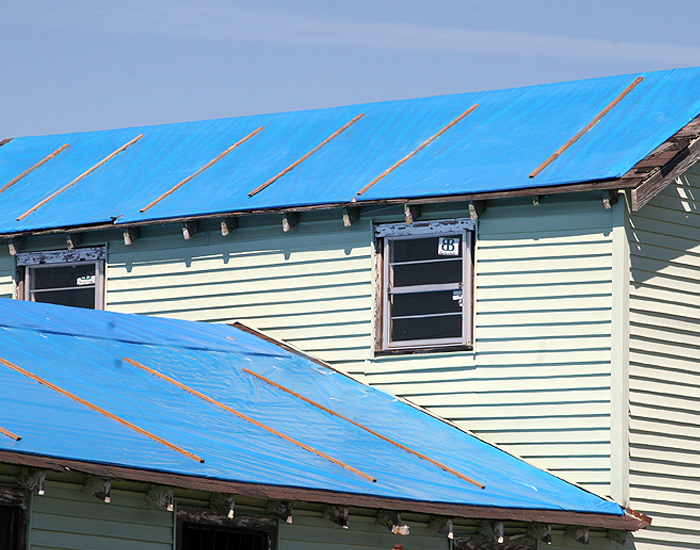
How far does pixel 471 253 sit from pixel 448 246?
38 cm

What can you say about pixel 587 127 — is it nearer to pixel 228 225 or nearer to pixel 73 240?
pixel 228 225

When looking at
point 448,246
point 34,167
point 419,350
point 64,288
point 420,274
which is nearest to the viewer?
point 419,350

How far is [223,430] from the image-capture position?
1266 cm

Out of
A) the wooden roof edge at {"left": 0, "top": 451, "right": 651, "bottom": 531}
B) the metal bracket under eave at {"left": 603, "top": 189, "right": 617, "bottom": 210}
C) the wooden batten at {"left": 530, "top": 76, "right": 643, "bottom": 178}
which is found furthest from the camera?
the wooden batten at {"left": 530, "top": 76, "right": 643, "bottom": 178}

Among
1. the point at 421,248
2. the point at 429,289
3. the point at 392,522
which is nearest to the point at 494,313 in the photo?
the point at 429,289

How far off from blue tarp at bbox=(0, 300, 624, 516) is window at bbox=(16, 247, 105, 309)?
2631mm

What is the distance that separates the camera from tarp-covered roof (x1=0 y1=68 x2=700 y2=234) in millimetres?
16266

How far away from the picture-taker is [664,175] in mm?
15422

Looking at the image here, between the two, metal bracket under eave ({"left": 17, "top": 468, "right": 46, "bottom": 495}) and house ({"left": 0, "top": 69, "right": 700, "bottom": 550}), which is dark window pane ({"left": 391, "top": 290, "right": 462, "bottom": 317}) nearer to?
house ({"left": 0, "top": 69, "right": 700, "bottom": 550})

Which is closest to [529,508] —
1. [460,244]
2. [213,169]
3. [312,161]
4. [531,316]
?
[531,316]

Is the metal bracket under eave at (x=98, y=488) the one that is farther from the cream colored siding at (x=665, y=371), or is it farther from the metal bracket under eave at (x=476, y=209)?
the cream colored siding at (x=665, y=371)

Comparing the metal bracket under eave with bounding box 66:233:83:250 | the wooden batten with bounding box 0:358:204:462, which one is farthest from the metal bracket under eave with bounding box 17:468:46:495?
the metal bracket under eave with bounding box 66:233:83:250

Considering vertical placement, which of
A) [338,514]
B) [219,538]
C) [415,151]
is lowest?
[219,538]

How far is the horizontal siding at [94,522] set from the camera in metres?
10.9
